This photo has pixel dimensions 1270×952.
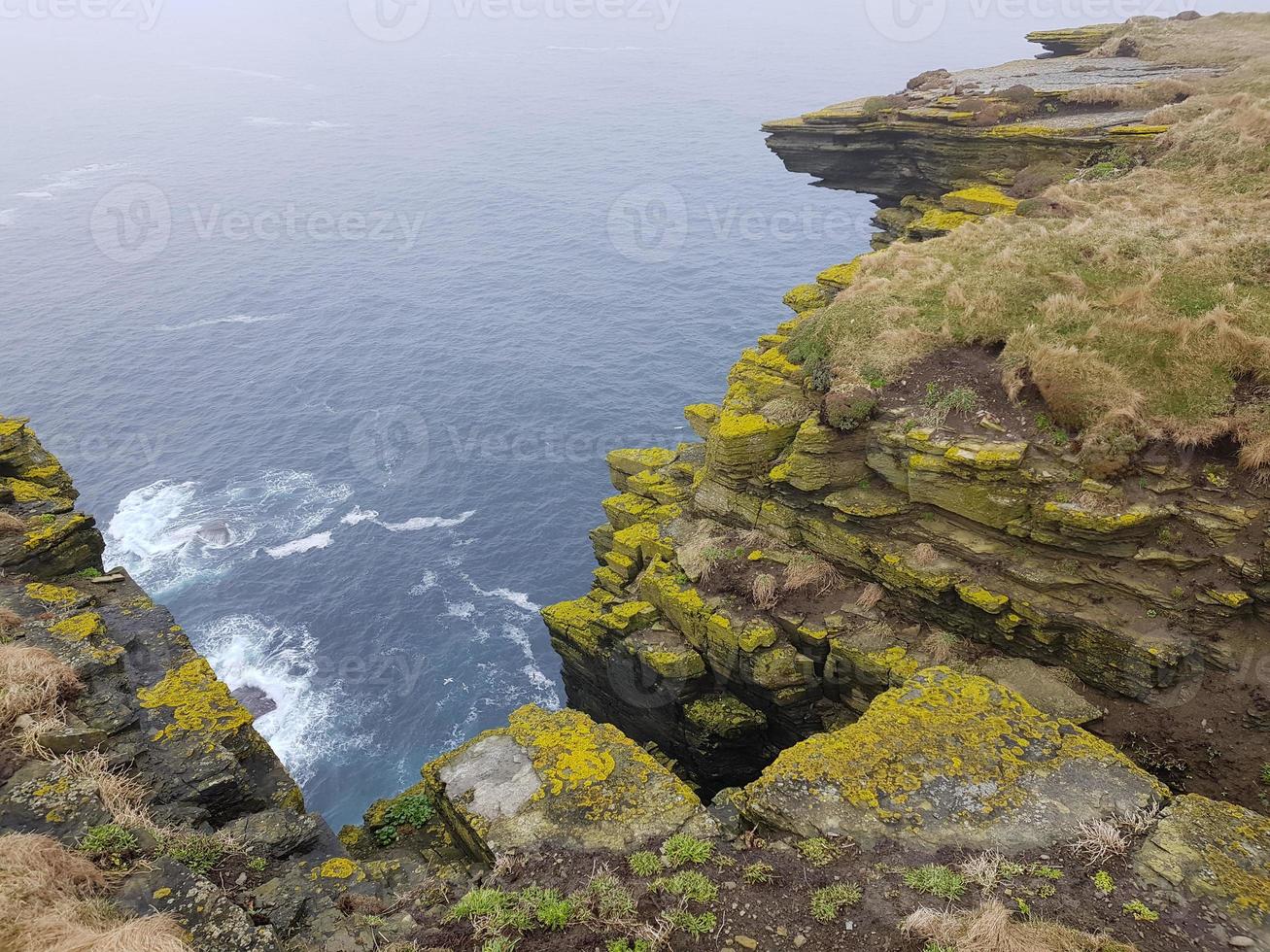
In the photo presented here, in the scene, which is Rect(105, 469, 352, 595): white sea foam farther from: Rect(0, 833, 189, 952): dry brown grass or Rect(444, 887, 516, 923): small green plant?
Rect(444, 887, 516, 923): small green plant

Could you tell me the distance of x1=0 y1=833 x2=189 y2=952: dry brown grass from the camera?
8578 mm

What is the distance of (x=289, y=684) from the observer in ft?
142

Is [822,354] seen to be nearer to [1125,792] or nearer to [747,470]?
[747,470]

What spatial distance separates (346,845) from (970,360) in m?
22.8

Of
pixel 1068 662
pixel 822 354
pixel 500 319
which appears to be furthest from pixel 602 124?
pixel 1068 662

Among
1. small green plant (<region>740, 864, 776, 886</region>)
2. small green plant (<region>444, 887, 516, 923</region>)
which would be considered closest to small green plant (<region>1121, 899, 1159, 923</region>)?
small green plant (<region>740, 864, 776, 886</region>)

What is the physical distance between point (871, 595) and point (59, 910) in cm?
1948

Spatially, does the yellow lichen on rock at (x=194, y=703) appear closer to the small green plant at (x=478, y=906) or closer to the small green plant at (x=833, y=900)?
the small green plant at (x=478, y=906)

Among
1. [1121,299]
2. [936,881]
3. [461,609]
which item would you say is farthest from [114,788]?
[461,609]

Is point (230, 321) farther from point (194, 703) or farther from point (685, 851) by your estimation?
point (685, 851)

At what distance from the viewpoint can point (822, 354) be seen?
25594 mm

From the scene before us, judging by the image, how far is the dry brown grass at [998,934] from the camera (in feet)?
32.1

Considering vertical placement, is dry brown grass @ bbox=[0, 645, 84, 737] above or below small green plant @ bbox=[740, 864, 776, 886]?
above

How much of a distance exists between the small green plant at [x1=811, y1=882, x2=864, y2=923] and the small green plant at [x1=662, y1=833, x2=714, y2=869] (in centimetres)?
207
